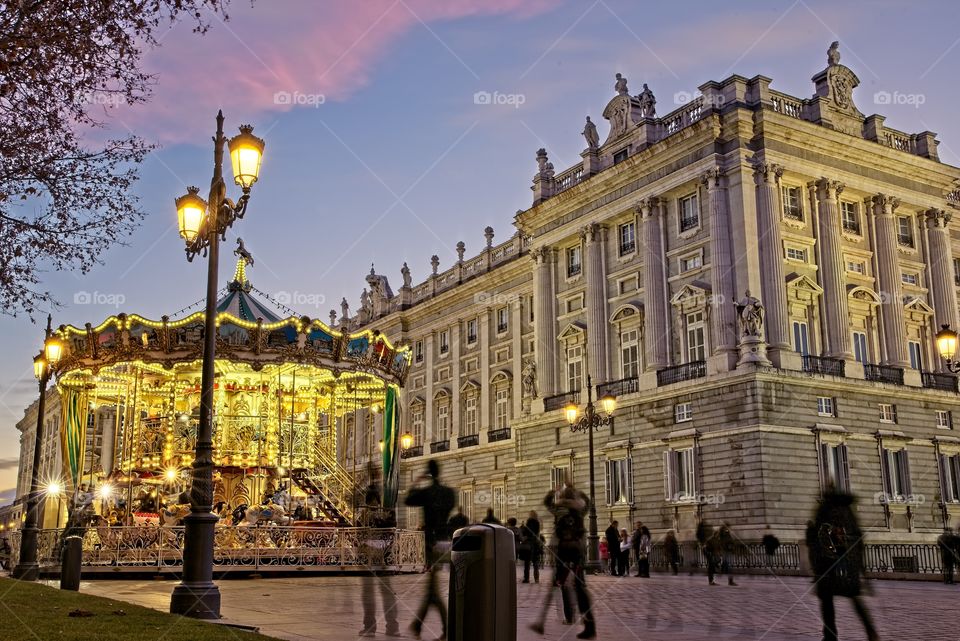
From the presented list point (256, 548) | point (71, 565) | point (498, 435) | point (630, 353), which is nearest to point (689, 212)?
point (630, 353)

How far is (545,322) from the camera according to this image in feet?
150

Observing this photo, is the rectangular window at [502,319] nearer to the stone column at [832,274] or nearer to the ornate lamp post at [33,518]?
the stone column at [832,274]

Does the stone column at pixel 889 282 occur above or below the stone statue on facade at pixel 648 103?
below

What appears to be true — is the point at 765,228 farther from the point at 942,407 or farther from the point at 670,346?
the point at 942,407

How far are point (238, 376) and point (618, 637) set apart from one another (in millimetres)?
21863

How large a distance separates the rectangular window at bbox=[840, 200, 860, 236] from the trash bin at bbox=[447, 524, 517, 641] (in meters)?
37.4

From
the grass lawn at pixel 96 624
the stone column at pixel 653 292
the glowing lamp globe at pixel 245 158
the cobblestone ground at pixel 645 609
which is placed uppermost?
the stone column at pixel 653 292

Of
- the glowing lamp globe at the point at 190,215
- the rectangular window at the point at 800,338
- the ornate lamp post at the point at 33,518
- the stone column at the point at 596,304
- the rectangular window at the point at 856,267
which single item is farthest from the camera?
the stone column at the point at 596,304

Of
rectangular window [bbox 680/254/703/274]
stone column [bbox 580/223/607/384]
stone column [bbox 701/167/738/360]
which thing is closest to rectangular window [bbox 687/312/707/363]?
stone column [bbox 701/167/738/360]

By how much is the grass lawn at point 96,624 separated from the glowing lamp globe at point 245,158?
571 cm

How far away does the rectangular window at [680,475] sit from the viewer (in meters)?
35.8

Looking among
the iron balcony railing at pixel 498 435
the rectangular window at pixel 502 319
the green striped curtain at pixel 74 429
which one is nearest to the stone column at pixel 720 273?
the iron balcony railing at pixel 498 435

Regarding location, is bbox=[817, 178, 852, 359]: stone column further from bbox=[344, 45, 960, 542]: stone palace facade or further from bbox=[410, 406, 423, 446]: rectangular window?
bbox=[410, 406, 423, 446]: rectangular window

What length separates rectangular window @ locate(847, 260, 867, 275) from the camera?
1537 inches
